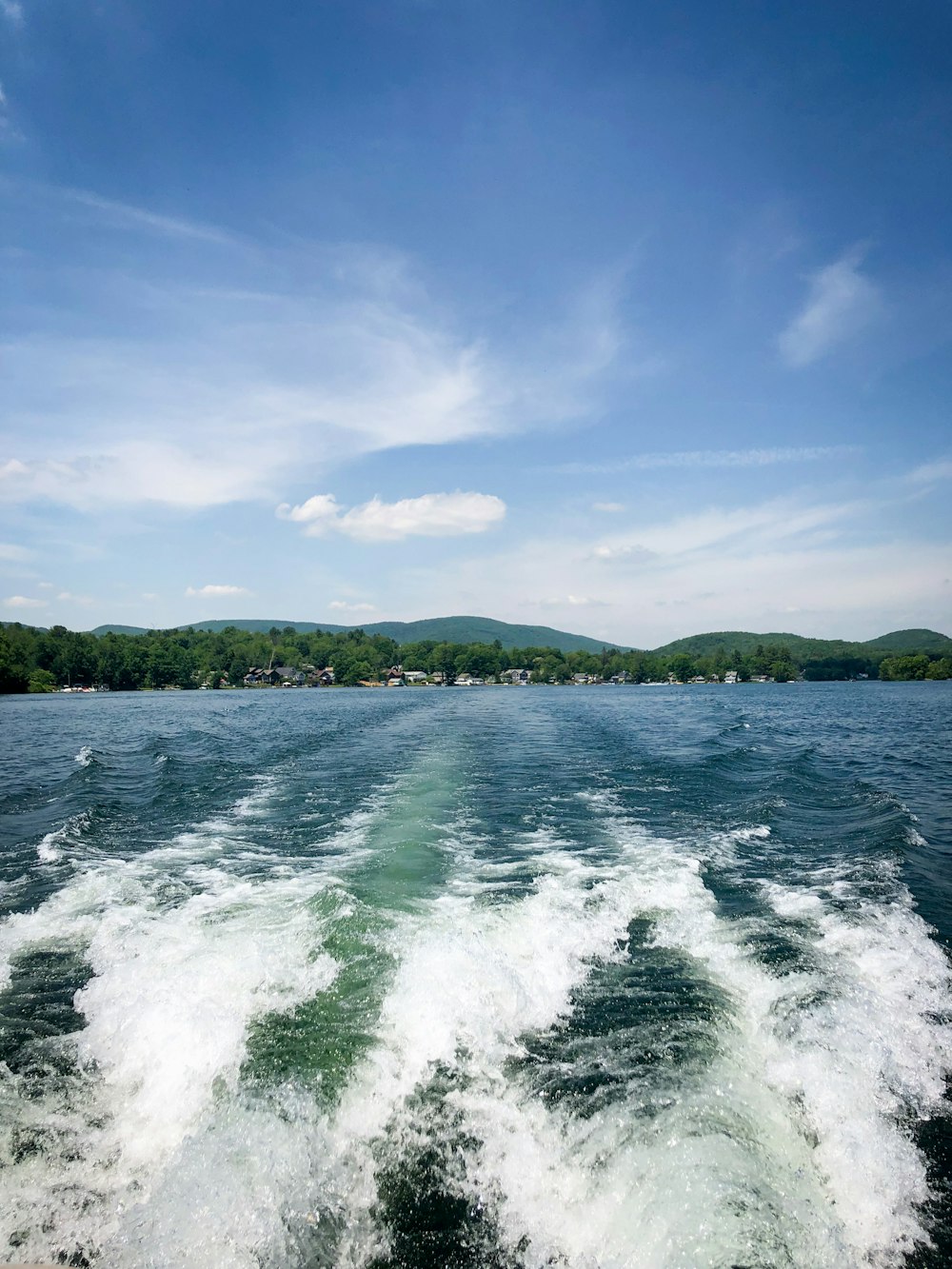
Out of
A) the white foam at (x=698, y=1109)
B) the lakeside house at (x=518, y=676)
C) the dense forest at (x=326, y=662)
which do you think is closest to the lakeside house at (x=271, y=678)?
the dense forest at (x=326, y=662)

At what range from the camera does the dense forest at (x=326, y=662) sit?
113 metres

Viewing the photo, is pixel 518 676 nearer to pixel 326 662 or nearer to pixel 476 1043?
pixel 326 662

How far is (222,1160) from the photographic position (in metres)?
4.47

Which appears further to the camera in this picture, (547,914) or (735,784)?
(735,784)

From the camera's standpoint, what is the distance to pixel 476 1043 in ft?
19.1

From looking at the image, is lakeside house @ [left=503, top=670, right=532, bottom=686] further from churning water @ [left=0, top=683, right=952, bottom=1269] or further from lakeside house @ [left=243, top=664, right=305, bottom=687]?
churning water @ [left=0, top=683, right=952, bottom=1269]

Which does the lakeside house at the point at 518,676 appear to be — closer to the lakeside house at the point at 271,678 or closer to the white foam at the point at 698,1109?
the lakeside house at the point at 271,678

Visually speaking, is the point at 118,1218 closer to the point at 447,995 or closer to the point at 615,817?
the point at 447,995

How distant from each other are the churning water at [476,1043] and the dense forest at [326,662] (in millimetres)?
95000

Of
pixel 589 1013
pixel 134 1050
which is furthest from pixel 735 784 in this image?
pixel 134 1050

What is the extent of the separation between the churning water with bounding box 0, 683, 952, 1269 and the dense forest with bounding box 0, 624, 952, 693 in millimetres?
95000

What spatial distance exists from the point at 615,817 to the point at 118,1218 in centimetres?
1182

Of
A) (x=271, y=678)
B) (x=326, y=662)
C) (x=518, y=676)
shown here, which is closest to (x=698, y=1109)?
(x=271, y=678)

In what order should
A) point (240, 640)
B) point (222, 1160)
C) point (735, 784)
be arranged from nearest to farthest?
point (222, 1160)
point (735, 784)
point (240, 640)
